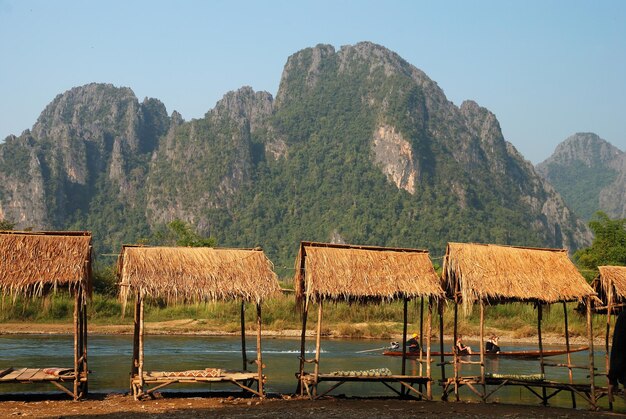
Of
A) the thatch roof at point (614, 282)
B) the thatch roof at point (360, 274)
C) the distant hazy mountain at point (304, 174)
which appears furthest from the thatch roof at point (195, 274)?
the distant hazy mountain at point (304, 174)

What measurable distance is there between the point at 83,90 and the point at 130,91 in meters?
8.41

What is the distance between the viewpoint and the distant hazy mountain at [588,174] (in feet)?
468

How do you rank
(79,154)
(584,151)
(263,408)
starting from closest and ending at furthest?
(263,408) → (79,154) → (584,151)

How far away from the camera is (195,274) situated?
1377 centimetres

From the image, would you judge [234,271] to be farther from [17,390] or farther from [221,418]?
[17,390]

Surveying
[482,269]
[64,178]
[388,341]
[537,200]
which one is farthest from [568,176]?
[482,269]

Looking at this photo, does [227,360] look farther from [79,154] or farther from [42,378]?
[79,154]

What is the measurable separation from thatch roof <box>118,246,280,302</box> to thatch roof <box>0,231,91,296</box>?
2.22 ft

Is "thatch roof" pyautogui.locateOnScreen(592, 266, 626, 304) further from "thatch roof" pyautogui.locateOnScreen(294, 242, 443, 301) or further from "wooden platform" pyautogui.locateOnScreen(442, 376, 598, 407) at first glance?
"thatch roof" pyautogui.locateOnScreen(294, 242, 443, 301)

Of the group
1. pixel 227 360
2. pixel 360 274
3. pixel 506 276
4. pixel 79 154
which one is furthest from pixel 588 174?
pixel 360 274

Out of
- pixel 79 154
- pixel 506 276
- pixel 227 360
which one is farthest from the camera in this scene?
pixel 79 154

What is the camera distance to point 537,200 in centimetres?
11431

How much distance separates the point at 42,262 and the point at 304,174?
95.8 metres

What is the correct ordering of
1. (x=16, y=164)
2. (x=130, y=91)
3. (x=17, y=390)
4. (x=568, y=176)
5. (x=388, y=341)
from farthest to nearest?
(x=568, y=176)
(x=130, y=91)
(x=16, y=164)
(x=388, y=341)
(x=17, y=390)
